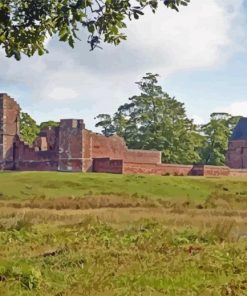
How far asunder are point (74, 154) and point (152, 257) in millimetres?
56283

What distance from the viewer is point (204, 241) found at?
18.7 m

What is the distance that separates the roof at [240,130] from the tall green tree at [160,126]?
1681 centimetres

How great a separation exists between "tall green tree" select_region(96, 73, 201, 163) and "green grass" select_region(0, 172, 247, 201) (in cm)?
1954

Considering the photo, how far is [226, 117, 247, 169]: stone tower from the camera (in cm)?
10081

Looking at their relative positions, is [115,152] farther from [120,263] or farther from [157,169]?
[120,263]

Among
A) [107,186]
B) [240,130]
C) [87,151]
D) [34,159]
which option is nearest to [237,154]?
[240,130]

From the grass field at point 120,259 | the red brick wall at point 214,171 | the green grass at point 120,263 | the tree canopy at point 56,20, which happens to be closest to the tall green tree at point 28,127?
the red brick wall at point 214,171

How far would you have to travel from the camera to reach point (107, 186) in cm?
5541

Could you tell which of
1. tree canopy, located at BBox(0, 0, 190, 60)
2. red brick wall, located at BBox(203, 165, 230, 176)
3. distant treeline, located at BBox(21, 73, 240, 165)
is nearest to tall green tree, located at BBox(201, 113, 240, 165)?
distant treeline, located at BBox(21, 73, 240, 165)

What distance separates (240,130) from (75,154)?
3884 centimetres

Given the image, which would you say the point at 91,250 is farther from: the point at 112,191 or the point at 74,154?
the point at 74,154

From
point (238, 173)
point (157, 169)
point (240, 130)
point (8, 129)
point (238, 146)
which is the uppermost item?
point (240, 130)

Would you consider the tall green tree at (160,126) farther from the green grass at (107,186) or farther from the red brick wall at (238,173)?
the green grass at (107,186)

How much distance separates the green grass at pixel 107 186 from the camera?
5097cm
